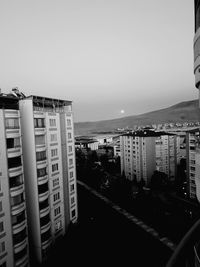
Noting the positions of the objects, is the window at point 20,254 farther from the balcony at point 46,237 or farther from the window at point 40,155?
the window at point 40,155

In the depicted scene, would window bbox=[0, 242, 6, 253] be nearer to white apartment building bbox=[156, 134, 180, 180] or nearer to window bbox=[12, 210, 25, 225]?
window bbox=[12, 210, 25, 225]

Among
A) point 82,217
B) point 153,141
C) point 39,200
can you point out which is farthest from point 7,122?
point 153,141

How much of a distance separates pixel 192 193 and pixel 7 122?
2667 cm

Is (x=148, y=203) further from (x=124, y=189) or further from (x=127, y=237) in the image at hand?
(x=127, y=237)

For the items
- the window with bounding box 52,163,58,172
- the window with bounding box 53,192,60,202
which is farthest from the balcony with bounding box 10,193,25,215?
the window with bounding box 52,163,58,172

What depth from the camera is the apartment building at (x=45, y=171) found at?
47.6 feet

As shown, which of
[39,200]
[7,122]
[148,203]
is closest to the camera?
[7,122]

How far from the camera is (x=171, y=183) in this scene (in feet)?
131

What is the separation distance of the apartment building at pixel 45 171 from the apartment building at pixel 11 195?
1.37 m

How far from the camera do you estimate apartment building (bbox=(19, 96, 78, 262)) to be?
1452 cm

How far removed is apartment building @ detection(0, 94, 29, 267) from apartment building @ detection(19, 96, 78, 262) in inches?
53.7

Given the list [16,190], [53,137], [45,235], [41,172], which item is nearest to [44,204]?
[45,235]

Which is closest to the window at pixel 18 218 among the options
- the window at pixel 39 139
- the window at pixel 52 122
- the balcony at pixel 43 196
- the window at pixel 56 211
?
the balcony at pixel 43 196

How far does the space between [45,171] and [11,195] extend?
307cm
